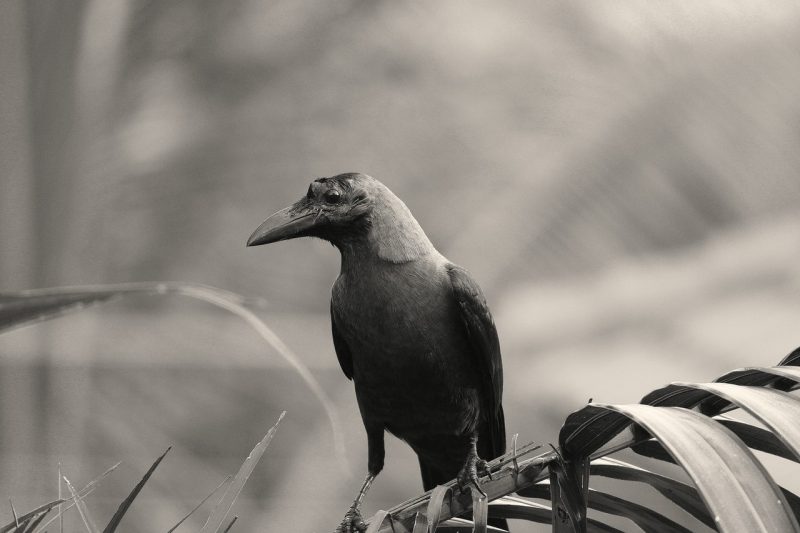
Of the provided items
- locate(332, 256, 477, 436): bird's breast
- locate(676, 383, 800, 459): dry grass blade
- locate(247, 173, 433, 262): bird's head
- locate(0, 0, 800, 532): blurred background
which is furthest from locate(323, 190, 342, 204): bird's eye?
locate(0, 0, 800, 532): blurred background

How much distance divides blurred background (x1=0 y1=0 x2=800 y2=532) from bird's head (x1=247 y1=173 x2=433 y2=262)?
1.27 m

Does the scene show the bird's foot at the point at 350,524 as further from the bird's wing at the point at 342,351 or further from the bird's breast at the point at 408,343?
the bird's wing at the point at 342,351

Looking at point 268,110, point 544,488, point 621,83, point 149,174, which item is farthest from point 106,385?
point 544,488

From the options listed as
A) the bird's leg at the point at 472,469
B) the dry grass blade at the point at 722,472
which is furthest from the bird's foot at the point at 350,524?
the dry grass blade at the point at 722,472

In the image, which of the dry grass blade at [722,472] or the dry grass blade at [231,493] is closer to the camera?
the dry grass blade at [722,472]

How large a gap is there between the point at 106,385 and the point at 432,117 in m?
1.36

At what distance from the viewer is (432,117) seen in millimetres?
2914

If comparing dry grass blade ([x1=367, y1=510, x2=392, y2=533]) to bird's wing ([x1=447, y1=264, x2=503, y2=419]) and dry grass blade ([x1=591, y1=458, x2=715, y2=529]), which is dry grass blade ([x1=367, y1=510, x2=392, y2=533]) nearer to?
dry grass blade ([x1=591, y1=458, x2=715, y2=529])

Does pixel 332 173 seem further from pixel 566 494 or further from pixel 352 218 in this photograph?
pixel 566 494

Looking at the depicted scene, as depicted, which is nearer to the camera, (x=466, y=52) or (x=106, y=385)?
(x=106, y=385)

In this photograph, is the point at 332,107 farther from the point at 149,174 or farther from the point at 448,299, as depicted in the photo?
the point at 448,299

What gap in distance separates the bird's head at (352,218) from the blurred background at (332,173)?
1.27 m

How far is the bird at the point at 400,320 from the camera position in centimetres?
137

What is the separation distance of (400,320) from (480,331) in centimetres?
14
